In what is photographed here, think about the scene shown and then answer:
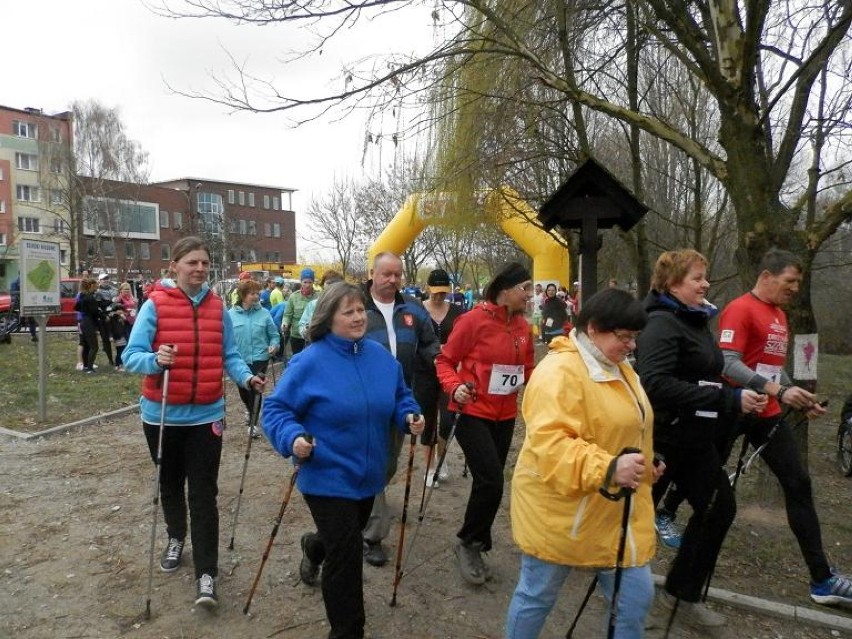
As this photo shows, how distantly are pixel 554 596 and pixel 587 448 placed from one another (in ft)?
2.50

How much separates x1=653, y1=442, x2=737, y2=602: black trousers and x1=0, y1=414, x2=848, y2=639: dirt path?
0.29 m

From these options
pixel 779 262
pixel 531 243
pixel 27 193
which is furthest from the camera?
pixel 27 193

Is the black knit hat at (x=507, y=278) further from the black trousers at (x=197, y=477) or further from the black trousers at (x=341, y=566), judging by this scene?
the black trousers at (x=197, y=477)

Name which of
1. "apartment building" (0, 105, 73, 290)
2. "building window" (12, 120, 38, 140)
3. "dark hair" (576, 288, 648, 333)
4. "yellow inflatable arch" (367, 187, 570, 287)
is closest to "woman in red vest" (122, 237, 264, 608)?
"dark hair" (576, 288, 648, 333)

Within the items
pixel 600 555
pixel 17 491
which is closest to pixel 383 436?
pixel 600 555

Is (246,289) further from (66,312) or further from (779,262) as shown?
(66,312)

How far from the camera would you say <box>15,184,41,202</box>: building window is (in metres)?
51.2

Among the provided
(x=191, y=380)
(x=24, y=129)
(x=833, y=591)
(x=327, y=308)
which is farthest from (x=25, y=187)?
(x=833, y=591)

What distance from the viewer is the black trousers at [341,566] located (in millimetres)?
2760

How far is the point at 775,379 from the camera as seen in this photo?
3.75 m

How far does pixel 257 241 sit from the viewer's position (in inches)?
2862

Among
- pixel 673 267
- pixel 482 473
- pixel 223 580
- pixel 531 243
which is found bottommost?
pixel 223 580

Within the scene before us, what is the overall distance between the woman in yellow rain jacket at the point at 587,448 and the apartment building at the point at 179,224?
29397 mm

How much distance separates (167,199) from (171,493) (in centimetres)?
6791
